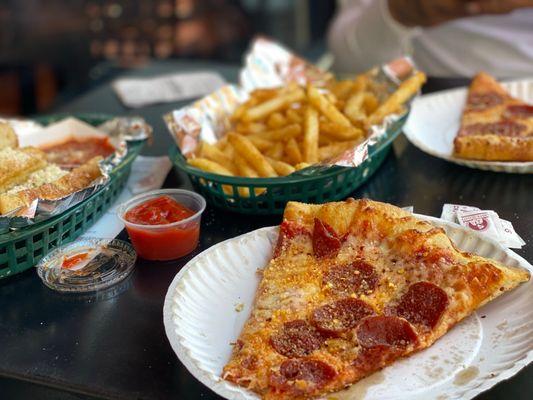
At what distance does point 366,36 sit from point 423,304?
11.4ft

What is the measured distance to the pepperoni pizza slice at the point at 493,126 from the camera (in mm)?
2822

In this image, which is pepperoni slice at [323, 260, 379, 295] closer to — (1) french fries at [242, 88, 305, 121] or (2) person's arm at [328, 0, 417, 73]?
(1) french fries at [242, 88, 305, 121]

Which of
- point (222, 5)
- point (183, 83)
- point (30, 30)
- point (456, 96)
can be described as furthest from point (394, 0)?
point (30, 30)

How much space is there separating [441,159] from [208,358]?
5.89 feet

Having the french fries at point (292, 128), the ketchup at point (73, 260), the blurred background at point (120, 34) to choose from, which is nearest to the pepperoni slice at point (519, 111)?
the french fries at point (292, 128)

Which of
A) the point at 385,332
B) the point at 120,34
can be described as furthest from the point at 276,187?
the point at 120,34

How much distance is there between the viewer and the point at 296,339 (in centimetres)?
175

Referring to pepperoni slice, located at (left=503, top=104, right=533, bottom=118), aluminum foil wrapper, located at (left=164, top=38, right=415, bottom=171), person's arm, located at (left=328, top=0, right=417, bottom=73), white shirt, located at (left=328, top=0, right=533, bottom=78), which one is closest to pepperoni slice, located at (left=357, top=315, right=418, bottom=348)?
aluminum foil wrapper, located at (left=164, top=38, right=415, bottom=171)

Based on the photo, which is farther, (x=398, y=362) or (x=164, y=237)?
(x=164, y=237)

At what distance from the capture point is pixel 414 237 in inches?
79.7

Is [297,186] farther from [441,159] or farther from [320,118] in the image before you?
[441,159]

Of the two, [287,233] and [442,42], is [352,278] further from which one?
[442,42]

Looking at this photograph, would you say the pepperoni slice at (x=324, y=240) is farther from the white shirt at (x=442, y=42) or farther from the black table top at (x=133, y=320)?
the white shirt at (x=442, y=42)

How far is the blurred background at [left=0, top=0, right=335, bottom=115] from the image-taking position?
7609 mm
